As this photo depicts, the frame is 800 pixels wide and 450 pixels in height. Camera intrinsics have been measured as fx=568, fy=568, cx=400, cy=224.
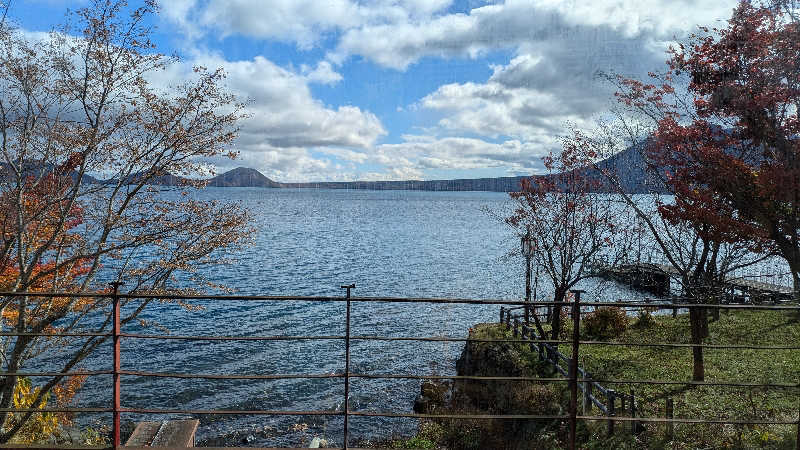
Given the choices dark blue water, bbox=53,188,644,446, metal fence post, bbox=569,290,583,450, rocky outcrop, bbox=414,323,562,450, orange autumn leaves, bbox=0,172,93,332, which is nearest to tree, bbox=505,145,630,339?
dark blue water, bbox=53,188,644,446

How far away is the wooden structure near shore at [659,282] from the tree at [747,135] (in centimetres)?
802

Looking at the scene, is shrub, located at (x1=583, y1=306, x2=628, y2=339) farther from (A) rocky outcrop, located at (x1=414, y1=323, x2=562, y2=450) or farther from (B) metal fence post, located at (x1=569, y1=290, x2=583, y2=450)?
(B) metal fence post, located at (x1=569, y1=290, x2=583, y2=450)

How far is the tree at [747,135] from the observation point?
7.93 metres

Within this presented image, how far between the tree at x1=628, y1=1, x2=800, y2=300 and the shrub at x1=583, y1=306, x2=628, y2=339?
8.54 meters

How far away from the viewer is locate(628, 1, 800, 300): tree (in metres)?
7.93

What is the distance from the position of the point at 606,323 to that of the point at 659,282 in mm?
9417

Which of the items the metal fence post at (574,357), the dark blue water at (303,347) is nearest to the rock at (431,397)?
the dark blue water at (303,347)

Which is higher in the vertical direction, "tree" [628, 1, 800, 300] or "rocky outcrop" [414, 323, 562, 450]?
"tree" [628, 1, 800, 300]

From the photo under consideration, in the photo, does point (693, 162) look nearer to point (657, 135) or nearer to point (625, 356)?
point (657, 135)

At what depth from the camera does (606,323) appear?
1936cm

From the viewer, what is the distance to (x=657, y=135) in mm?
12336

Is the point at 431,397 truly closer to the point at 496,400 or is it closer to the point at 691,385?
the point at 496,400

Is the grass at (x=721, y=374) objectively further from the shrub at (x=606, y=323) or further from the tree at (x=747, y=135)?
the tree at (x=747, y=135)

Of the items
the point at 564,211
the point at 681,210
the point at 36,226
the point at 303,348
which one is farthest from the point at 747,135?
the point at 303,348
